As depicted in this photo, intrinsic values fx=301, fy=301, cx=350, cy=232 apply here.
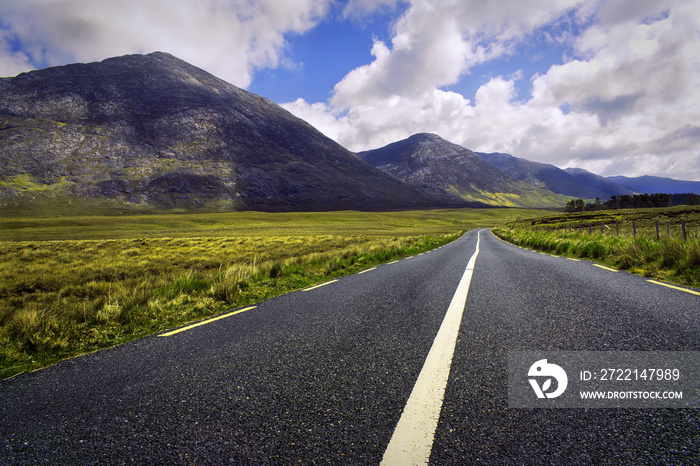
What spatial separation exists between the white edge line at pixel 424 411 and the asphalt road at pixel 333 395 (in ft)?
0.16

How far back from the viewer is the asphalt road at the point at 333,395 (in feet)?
6.17

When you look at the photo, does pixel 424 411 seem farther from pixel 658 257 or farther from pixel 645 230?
pixel 645 230

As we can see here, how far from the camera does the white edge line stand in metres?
1.80

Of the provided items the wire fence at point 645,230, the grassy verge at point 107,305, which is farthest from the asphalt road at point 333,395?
the wire fence at point 645,230

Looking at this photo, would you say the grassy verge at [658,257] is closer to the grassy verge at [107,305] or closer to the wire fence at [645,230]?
the wire fence at [645,230]

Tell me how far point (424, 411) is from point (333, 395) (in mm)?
770

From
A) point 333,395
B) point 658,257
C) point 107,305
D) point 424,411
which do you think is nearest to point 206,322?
point 107,305

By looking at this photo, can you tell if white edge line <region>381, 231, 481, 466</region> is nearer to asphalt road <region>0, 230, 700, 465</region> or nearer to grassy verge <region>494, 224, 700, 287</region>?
asphalt road <region>0, 230, 700, 465</region>

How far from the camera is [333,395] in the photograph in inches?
100

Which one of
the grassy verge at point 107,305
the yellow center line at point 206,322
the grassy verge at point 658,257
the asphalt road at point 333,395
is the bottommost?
the grassy verge at point 107,305

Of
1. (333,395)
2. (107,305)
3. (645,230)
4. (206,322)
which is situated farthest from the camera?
(645,230)

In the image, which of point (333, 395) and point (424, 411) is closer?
point (424, 411)

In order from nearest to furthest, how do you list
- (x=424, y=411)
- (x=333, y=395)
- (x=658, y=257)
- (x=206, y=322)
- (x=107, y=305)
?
(x=424, y=411), (x=333, y=395), (x=206, y=322), (x=107, y=305), (x=658, y=257)

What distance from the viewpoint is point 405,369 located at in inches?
115
